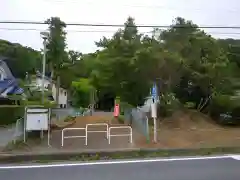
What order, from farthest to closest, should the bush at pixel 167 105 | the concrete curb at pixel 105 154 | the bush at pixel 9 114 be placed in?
the bush at pixel 9 114 → the bush at pixel 167 105 → the concrete curb at pixel 105 154

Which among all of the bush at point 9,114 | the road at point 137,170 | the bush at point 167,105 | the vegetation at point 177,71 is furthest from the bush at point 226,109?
the bush at point 9,114

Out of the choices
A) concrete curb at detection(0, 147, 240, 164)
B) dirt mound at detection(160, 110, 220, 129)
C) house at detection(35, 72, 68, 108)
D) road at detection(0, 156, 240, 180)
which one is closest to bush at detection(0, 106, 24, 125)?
dirt mound at detection(160, 110, 220, 129)

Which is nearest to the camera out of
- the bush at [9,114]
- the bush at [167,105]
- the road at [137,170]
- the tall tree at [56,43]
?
the road at [137,170]

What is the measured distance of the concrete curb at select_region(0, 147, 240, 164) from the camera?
8156mm

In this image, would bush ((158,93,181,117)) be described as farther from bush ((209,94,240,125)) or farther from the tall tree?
the tall tree

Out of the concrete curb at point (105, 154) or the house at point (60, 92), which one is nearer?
the concrete curb at point (105, 154)

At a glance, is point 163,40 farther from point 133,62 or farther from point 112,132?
point 112,132

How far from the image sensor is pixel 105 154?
8.73m

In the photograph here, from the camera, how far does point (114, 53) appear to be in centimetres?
1881

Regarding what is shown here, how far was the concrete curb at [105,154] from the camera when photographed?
8156 mm

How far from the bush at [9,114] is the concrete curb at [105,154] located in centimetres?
1233

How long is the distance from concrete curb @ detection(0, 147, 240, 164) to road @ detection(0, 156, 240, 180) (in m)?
1.02

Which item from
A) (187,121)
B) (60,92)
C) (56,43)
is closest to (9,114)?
(187,121)

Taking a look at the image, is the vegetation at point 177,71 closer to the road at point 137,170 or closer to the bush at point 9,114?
the bush at point 9,114
